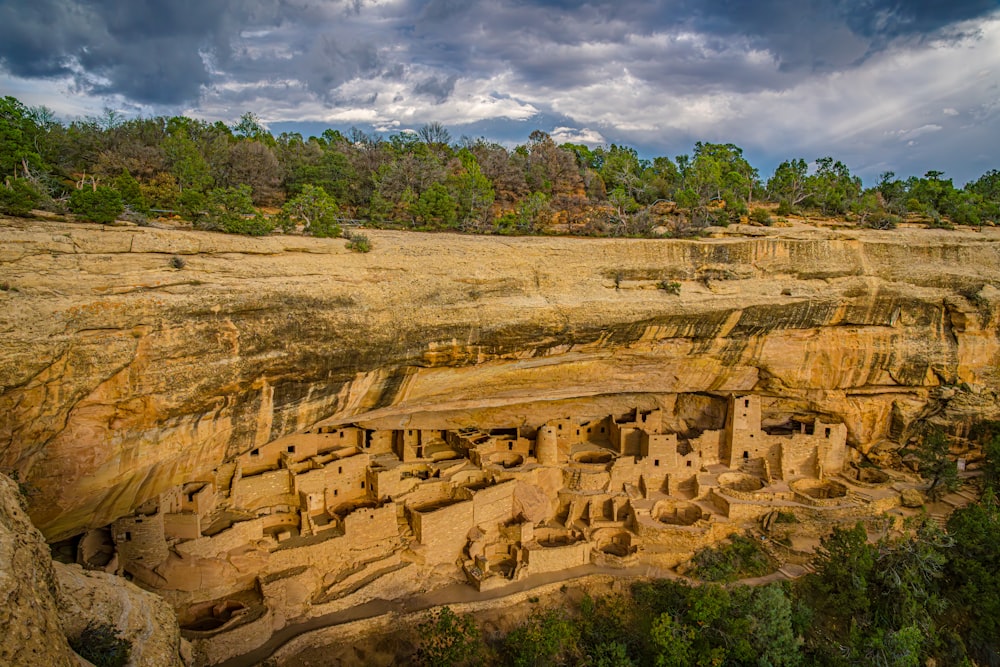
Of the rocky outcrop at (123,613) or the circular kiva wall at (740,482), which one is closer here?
the rocky outcrop at (123,613)

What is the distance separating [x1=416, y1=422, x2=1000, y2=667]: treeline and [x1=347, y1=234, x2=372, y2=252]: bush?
8616mm

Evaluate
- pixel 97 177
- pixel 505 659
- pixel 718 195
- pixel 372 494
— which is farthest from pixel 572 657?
pixel 718 195

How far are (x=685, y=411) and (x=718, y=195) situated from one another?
35.7 ft

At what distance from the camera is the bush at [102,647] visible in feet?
15.8

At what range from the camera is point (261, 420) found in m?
12.0

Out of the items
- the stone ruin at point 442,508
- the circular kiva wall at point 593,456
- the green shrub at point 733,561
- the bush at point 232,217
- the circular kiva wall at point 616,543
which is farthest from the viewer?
the circular kiva wall at point 593,456

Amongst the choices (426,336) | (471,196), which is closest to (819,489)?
(426,336)

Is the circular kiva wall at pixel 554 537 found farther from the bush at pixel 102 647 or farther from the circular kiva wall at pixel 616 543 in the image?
the bush at pixel 102 647

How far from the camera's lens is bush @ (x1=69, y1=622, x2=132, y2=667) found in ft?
15.8

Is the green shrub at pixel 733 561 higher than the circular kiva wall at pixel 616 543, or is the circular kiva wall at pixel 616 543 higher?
the circular kiva wall at pixel 616 543

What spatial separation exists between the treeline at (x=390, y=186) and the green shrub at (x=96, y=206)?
0.06ft

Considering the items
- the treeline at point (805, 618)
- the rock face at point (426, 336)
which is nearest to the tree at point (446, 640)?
the treeline at point (805, 618)

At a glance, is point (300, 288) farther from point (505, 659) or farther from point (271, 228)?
point (505, 659)

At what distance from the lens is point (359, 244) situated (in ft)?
40.6
